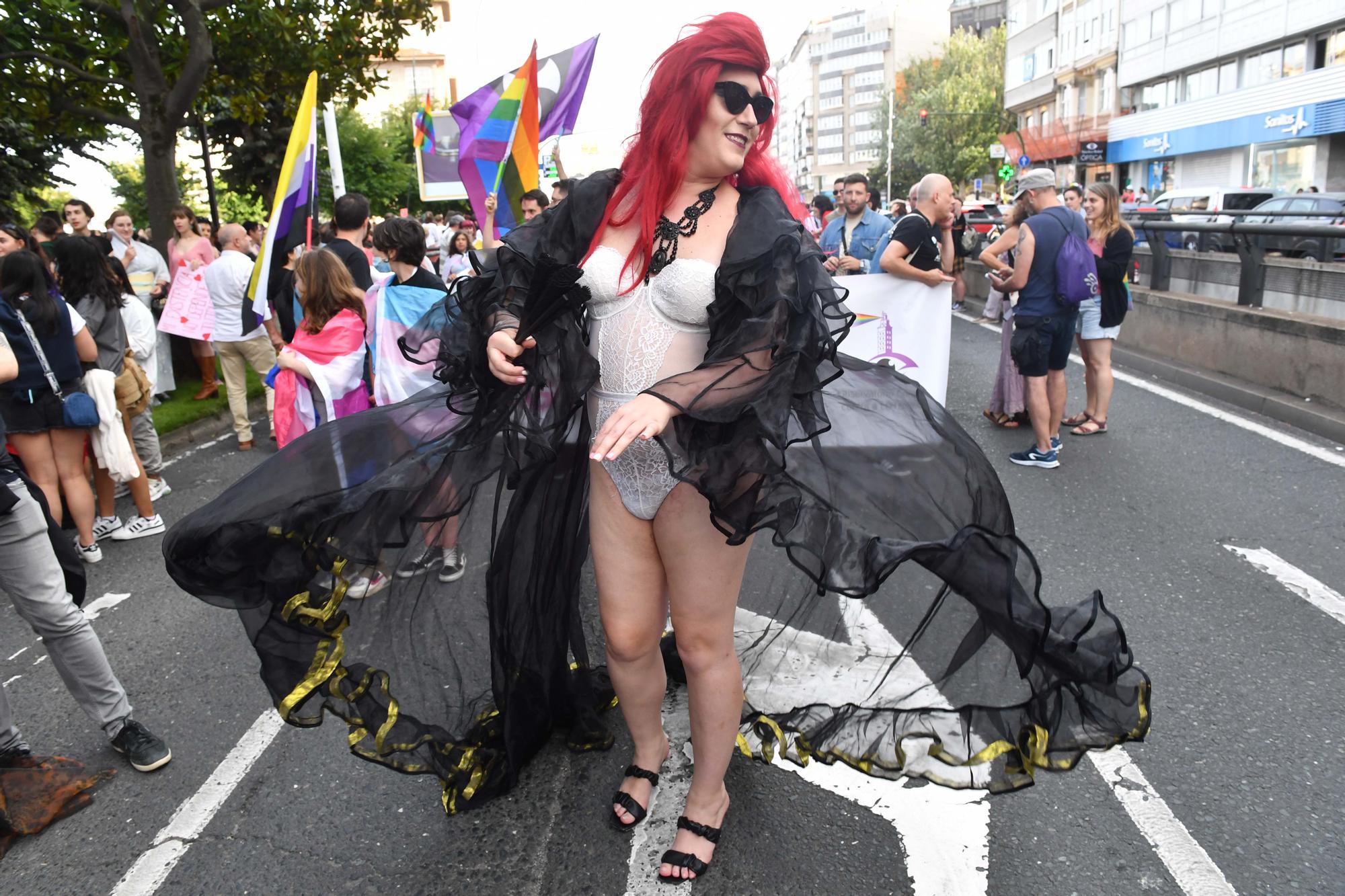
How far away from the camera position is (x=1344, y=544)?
16.5 ft

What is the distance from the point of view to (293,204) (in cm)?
596

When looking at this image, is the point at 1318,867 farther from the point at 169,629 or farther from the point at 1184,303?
the point at 1184,303

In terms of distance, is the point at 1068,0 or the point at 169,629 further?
the point at 1068,0

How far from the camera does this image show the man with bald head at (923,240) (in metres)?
6.56

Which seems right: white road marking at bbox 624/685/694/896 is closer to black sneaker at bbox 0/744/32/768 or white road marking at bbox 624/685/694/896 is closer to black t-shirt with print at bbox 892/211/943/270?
black sneaker at bbox 0/744/32/768

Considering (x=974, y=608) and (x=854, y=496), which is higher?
(x=854, y=496)

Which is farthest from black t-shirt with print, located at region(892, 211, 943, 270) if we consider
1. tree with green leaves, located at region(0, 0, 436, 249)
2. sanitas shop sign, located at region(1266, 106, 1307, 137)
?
sanitas shop sign, located at region(1266, 106, 1307, 137)

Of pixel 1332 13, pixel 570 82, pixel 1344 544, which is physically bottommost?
pixel 1344 544

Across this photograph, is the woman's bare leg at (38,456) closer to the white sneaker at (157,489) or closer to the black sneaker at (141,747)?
the white sneaker at (157,489)

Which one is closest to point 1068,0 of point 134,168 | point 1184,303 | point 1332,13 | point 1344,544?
point 1332,13

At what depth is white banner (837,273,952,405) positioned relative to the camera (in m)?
6.72

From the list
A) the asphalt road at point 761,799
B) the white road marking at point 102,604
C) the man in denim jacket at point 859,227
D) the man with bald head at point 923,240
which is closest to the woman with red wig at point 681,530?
the asphalt road at point 761,799

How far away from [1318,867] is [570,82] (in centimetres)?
851

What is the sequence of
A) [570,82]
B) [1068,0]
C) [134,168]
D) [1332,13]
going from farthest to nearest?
1. [1068,0]
2. [134,168]
3. [1332,13]
4. [570,82]
